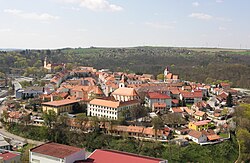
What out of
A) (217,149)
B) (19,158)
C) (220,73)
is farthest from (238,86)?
(19,158)

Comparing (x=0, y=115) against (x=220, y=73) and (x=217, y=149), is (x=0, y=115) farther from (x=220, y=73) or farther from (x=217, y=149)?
(x=220, y=73)

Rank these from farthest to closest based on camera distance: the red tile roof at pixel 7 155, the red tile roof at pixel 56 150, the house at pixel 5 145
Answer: the house at pixel 5 145 → the red tile roof at pixel 7 155 → the red tile roof at pixel 56 150

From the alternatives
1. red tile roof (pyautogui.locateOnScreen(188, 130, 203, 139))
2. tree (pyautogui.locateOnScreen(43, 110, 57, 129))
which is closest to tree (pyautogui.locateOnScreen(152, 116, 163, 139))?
red tile roof (pyautogui.locateOnScreen(188, 130, 203, 139))

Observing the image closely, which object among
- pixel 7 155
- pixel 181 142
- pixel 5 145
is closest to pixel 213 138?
pixel 181 142

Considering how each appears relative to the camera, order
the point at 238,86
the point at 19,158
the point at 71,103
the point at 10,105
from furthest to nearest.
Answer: the point at 238,86, the point at 10,105, the point at 71,103, the point at 19,158

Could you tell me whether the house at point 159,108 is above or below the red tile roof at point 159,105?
below

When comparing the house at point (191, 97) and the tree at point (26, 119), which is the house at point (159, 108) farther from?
the tree at point (26, 119)

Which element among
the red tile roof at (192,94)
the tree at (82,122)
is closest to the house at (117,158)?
the tree at (82,122)
